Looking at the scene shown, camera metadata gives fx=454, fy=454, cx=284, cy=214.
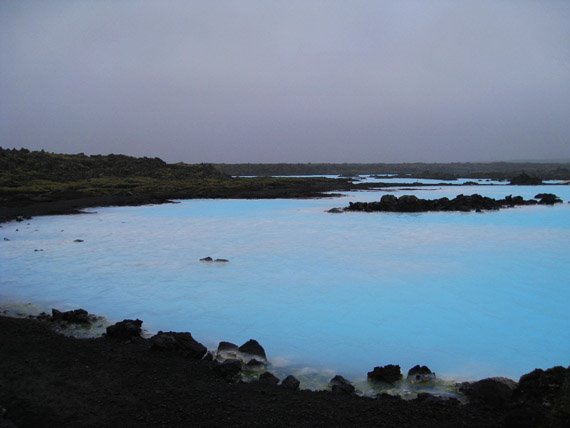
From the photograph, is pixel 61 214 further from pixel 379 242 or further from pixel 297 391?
pixel 297 391

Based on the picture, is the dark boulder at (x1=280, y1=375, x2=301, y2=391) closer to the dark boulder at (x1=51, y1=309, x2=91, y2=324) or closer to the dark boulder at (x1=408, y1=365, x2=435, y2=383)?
the dark boulder at (x1=408, y1=365, x2=435, y2=383)

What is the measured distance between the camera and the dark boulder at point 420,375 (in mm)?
4676

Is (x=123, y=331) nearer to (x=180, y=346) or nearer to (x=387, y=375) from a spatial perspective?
(x=180, y=346)

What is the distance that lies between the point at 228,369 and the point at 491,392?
8.17ft

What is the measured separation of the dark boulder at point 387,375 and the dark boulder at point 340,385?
30 centimetres

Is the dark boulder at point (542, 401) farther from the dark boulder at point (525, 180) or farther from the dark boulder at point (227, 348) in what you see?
the dark boulder at point (525, 180)

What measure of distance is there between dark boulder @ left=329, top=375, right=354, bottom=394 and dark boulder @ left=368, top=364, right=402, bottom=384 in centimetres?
30

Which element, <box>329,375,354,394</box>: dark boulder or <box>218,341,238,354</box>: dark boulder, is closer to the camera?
<box>329,375,354,394</box>: dark boulder

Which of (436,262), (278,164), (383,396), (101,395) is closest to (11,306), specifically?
(101,395)

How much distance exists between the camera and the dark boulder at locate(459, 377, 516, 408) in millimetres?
3986

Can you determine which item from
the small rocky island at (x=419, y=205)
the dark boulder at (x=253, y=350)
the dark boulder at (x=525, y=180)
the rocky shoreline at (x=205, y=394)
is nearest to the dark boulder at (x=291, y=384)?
the rocky shoreline at (x=205, y=394)

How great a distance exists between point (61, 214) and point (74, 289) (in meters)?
13.5

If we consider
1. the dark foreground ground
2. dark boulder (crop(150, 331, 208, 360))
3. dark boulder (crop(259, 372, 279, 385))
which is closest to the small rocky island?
dark boulder (crop(150, 331, 208, 360))

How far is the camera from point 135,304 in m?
7.77
